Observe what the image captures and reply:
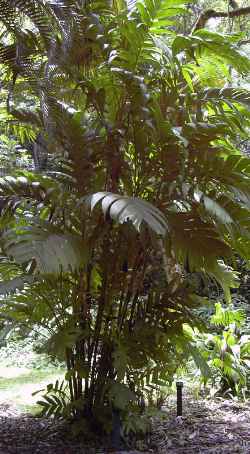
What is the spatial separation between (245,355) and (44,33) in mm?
3260

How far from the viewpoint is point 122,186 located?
355cm

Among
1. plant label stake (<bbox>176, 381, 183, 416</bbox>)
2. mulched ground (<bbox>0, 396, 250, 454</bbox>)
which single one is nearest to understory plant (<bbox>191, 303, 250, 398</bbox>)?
mulched ground (<bbox>0, 396, 250, 454</bbox>)

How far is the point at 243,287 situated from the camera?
828 centimetres

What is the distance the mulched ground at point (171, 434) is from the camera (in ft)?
10.8

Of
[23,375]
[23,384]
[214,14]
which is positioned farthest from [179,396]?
[214,14]

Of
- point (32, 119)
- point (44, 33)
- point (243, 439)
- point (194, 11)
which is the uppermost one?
point (194, 11)

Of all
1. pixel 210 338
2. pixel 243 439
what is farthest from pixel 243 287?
pixel 243 439

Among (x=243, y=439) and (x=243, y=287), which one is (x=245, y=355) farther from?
(x=243, y=287)

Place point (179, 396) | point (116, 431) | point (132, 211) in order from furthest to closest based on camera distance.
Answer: point (179, 396) < point (116, 431) < point (132, 211)

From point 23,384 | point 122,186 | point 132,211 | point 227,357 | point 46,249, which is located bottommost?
point 23,384

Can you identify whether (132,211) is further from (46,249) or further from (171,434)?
(171,434)

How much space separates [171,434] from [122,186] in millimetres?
1677

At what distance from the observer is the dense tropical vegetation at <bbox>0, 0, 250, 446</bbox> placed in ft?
10.3

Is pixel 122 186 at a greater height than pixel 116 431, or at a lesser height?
greater
